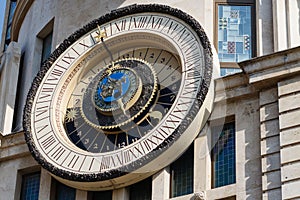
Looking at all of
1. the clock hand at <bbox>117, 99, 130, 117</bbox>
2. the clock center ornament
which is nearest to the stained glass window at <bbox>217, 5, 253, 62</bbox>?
the clock center ornament

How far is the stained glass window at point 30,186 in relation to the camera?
79.5 ft

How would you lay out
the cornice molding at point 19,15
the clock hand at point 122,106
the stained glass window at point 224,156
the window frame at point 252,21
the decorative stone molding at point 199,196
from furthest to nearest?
the cornice molding at point 19,15, the window frame at point 252,21, the clock hand at point 122,106, the stained glass window at point 224,156, the decorative stone molding at point 199,196

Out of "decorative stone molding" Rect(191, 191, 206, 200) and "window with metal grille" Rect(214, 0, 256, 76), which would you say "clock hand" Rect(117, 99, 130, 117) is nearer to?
"window with metal grille" Rect(214, 0, 256, 76)

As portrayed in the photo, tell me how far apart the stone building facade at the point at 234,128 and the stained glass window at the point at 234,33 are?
0.06 feet

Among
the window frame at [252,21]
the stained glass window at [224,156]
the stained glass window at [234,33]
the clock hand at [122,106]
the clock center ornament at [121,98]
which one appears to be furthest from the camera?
the stained glass window at [234,33]

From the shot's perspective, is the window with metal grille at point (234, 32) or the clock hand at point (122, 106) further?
the window with metal grille at point (234, 32)

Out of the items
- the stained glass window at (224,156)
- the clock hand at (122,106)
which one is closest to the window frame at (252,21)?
the stained glass window at (224,156)

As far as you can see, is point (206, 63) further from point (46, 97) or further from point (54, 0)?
point (54, 0)

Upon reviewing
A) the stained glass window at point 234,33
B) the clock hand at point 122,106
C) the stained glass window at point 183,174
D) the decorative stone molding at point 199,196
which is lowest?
the decorative stone molding at point 199,196

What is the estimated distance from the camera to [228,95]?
74.9 feet

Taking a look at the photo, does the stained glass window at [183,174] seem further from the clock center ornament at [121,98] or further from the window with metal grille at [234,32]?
the window with metal grille at [234,32]

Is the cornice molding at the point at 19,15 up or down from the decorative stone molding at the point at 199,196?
up

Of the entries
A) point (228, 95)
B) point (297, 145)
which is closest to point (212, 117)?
point (228, 95)

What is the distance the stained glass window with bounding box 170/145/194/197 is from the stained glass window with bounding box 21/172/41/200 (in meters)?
2.90
